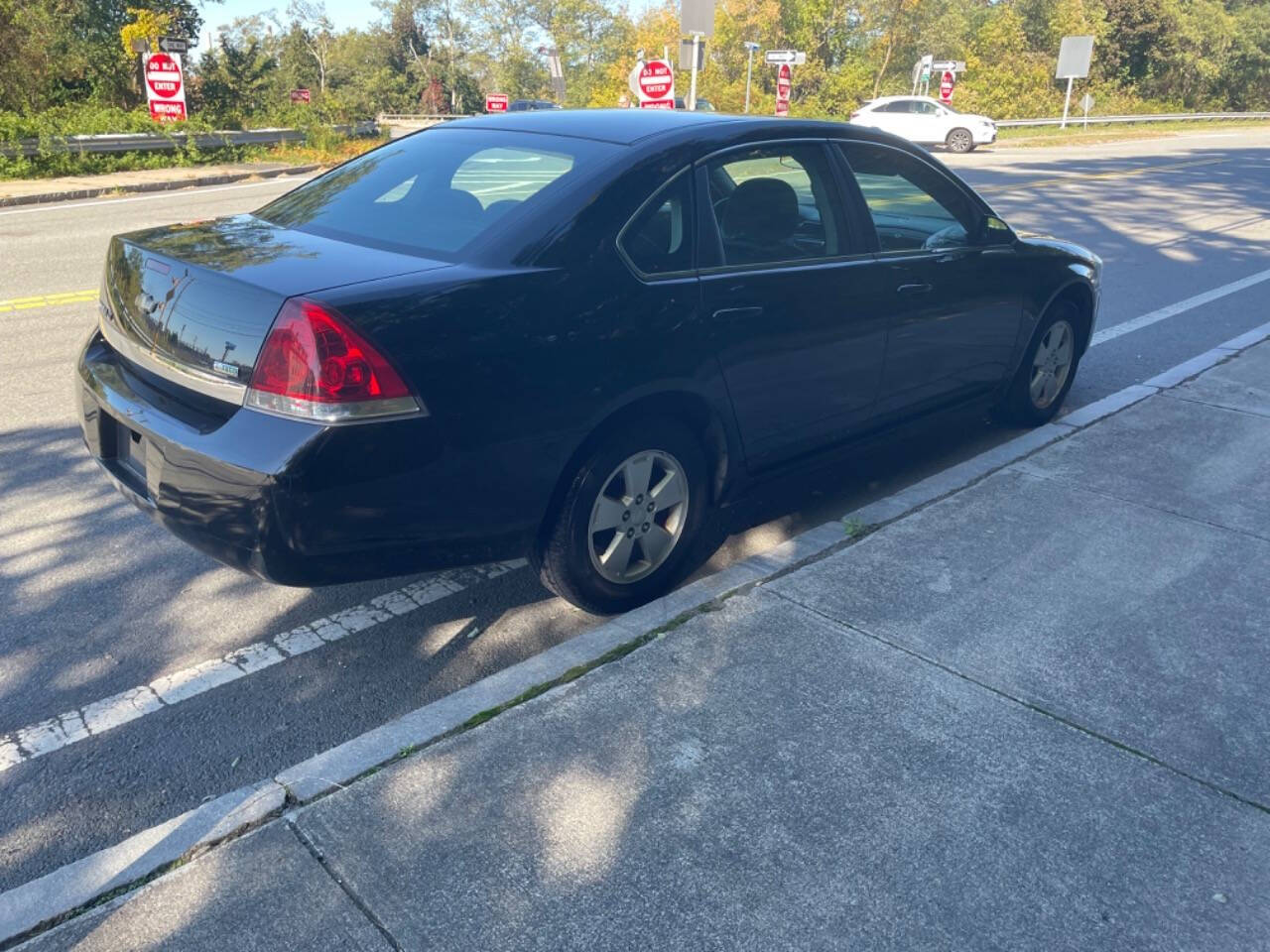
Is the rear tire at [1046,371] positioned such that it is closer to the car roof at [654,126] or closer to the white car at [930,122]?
the car roof at [654,126]

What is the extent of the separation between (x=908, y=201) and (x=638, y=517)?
2160 millimetres

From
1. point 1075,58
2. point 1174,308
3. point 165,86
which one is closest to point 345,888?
point 1174,308

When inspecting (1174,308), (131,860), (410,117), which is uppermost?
(410,117)

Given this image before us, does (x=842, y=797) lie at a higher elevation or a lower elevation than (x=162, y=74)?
lower

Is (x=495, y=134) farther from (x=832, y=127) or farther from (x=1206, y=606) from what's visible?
(x=1206, y=606)

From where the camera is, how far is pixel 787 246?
4.34 meters

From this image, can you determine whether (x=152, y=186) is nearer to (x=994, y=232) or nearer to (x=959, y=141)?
(x=994, y=232)

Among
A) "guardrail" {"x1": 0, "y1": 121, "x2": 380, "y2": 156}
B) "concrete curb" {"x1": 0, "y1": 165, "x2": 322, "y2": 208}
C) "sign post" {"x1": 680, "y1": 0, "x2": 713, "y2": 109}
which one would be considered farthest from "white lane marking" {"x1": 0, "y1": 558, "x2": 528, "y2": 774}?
"guardrail" {"x1": 0, "y1": 121, "x2": 380, "y2": 156}

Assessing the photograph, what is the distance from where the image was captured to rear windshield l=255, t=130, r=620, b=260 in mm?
3701

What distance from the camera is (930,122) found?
32.9 meters

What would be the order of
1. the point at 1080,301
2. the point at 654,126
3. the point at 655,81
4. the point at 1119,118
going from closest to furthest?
1. the point at 654,126
2. the point at 1080,301
3. the point at 655,81
4. the point at 1119,118

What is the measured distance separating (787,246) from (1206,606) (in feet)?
6.69

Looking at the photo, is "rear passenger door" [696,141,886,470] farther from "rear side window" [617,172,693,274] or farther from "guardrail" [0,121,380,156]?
"guardrail" [0,121,380,156]

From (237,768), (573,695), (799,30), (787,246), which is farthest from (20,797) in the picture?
(799,30)
